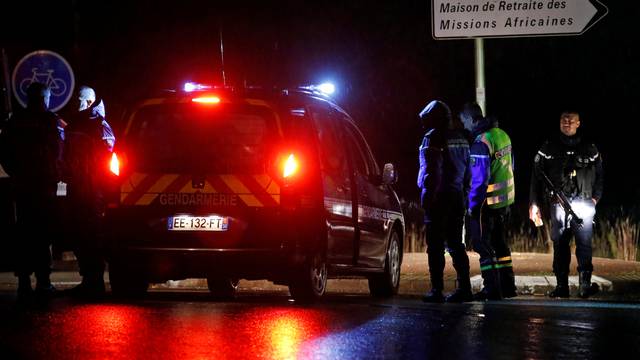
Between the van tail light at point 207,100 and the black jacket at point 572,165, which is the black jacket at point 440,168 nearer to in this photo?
the black jacket at point 572,165

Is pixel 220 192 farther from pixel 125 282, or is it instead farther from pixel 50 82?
pixel 50 82

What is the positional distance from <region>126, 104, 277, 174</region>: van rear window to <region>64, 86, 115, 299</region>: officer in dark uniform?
0.82 metres

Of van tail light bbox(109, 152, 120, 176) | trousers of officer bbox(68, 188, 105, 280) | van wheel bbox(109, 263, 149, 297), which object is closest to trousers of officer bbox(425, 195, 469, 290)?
van wheel bbox(109, 263, 149, 297)

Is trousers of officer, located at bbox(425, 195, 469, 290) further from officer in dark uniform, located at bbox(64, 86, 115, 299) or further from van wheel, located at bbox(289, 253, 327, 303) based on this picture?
officer in dark uniform, located at bbox(64, 86, 115, 299)

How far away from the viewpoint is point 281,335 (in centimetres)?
797

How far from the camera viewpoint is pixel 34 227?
1066 cm

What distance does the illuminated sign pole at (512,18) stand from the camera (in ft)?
43.6

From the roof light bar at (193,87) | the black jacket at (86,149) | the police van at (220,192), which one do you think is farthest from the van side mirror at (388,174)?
the black jacket at (86,149)

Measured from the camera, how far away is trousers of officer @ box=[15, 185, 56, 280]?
10.6m

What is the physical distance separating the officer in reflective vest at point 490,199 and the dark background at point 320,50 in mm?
12805

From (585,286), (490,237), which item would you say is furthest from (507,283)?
(585,286)

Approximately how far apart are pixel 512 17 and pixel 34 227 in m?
5.56

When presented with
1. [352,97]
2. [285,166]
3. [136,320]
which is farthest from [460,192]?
[352,97]

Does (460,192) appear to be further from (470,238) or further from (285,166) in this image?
(285,166)
